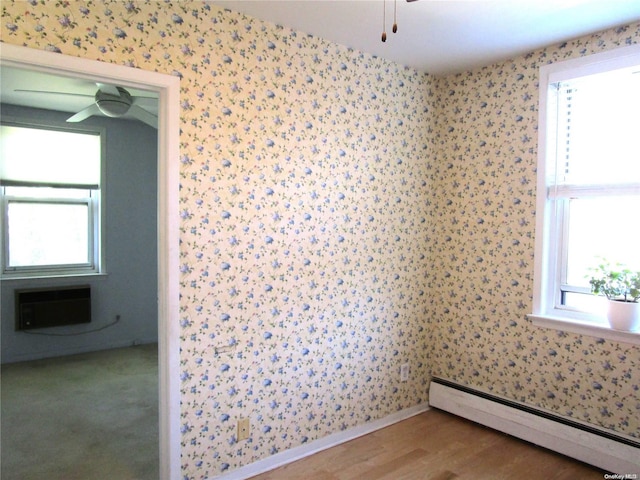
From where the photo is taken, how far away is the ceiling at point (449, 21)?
2.28 m

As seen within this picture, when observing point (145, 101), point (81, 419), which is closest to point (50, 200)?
point (145, 101)

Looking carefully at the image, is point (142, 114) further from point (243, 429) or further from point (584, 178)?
point (584, 178)

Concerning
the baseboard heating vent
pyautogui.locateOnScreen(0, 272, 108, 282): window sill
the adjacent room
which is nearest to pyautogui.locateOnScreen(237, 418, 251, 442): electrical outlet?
the adjacent room

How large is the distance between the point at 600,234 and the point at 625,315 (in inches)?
19.9

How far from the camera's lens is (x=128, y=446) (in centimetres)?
Result: 289

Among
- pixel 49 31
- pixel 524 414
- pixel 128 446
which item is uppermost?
pixel 49 31

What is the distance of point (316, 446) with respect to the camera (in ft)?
9.37

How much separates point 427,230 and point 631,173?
136cm

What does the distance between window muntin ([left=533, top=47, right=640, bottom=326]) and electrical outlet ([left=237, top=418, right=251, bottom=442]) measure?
195 cm

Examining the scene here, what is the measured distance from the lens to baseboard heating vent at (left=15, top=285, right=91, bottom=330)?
14.9ft

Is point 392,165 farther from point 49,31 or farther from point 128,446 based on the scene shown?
point 128,446

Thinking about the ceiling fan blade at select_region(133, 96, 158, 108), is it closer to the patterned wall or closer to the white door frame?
the white door frame

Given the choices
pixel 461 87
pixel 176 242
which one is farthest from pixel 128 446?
pixel 461 87

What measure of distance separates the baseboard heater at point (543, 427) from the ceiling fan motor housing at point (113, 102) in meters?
3.41
